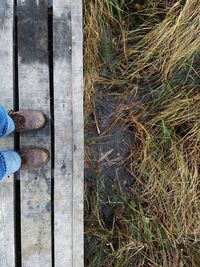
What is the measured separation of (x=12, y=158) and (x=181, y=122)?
108 cm

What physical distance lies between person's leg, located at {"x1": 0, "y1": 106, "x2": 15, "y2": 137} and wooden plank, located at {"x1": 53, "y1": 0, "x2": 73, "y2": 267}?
28 centimetres

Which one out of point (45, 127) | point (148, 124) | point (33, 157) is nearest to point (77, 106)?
point (45, 127)

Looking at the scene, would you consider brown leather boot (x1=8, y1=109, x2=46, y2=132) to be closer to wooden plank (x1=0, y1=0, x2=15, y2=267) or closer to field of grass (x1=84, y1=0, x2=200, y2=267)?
wooden plank (x1=0, y1=0, x2=15, y2=267)

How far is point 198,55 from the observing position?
7.89ft

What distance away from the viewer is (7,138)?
2176 millimetres

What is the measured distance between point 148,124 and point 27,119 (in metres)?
0.79

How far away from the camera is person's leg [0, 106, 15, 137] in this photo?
6.16ft

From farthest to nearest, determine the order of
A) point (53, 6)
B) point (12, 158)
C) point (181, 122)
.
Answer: point (181, 122)
point (53, 6)
point (12, 158)

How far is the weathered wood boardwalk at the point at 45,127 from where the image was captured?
2.16 m

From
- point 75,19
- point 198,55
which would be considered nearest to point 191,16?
point 198,55

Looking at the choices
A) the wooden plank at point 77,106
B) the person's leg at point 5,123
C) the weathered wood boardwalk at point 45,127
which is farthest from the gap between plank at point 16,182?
the wooden plank at point 77,106

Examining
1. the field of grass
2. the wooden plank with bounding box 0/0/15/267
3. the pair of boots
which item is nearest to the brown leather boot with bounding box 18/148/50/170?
the pair of boots

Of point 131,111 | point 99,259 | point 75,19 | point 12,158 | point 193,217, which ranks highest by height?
point 75,19

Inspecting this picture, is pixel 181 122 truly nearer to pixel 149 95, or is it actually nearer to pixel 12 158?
pixel 149 95
